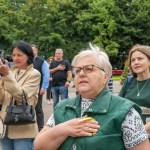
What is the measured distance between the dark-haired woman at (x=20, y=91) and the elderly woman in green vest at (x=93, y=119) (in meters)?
1.36

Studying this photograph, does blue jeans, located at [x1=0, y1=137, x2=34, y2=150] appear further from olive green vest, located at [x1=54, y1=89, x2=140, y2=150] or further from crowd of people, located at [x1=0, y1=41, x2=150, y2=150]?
olive green vest, located at [x1=54, y1=89, x2=140, y2=150]

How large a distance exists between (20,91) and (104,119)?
1.64 m

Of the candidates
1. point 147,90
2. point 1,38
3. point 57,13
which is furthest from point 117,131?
point 1,38

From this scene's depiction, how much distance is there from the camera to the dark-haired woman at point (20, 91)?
3895 millimetres

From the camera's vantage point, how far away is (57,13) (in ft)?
132

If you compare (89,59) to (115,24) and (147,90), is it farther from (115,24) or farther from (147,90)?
(115,24)

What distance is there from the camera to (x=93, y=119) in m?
2.40

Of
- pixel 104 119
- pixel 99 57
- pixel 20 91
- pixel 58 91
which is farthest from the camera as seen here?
pixel 58 91

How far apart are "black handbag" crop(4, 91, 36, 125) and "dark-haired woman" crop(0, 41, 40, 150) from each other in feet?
0.23

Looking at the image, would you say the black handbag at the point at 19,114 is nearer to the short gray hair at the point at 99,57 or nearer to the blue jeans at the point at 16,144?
the blue jeans at the point at 16,144

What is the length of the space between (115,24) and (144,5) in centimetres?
384

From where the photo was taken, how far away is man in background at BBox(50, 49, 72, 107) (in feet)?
34.3

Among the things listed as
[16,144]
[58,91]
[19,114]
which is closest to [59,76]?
[58,91]

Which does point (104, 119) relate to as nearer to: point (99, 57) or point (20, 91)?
point (99, 57)
